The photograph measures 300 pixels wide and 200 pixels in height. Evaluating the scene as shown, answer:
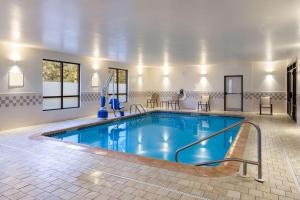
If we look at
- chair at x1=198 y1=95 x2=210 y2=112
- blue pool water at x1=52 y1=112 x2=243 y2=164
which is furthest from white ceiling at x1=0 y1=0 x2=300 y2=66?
chair at x1=198 y1=95 x2=210 y2=112

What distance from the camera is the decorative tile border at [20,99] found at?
20.3 ft

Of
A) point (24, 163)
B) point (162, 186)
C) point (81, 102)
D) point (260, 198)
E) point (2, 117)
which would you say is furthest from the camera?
point (81, 102)

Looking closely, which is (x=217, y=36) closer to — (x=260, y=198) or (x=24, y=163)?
(x=260, y=198)

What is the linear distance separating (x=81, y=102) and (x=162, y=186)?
6.96 m

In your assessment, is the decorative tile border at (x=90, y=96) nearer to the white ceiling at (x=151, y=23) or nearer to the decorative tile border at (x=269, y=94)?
the white ceiling at (x=151, y=23)

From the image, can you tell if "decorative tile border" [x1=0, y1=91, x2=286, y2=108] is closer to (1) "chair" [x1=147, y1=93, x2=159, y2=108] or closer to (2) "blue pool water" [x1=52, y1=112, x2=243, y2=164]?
(1) "chair" [x1=147, y1=93, x2=159, y2=108]

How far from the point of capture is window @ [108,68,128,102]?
1103cm

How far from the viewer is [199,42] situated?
604 cm

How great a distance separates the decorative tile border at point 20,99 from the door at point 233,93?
29.1 ft

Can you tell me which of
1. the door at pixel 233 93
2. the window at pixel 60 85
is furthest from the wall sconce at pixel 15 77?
the door at pixel 233 93

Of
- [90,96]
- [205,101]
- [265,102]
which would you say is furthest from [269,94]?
[90,96]

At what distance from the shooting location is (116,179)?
2834 mm

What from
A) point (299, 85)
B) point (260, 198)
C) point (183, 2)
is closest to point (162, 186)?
point (260, 198)

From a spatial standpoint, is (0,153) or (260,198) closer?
(260,198)
